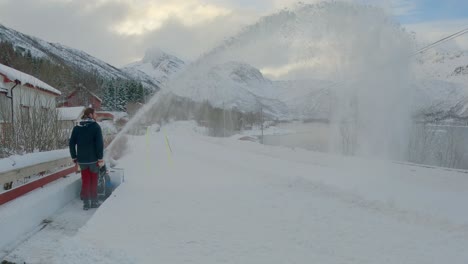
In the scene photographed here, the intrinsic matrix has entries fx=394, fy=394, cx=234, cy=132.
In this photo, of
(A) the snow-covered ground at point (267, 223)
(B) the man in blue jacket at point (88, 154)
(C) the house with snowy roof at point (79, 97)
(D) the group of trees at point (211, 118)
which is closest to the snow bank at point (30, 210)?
(A) the snow-covered ground at point (267, 223)

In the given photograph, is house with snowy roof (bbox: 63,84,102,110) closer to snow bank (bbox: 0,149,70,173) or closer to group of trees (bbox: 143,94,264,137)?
group of trees (bbox: 143,94,264,137)

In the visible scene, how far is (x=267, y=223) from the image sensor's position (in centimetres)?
605

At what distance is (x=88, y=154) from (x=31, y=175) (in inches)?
56.8

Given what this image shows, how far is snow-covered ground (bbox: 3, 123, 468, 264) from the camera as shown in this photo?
479 centimetres

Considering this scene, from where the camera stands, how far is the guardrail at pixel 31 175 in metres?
6.79

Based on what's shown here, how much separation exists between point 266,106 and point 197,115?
3303 cm

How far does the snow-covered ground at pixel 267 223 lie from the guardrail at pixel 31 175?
1604 mm

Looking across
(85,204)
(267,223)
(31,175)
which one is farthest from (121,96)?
(267,223)

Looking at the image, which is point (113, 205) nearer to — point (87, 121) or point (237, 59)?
point (87, 121)

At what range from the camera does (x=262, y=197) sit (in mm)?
7957

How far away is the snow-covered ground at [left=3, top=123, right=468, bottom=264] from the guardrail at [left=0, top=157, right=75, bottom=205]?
1.60 meters

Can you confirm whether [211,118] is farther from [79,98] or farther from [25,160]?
[25,160]

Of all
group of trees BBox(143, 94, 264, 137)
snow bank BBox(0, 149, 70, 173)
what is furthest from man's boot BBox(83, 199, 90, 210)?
group of trees BBox(143, 94, 264, 137)

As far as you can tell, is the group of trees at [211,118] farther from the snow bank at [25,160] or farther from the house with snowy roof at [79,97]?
the snow bank at [25,160]
